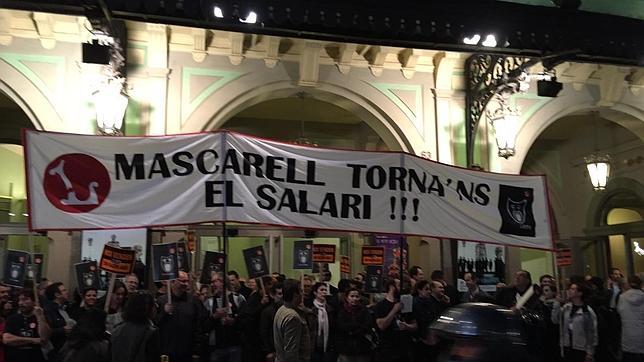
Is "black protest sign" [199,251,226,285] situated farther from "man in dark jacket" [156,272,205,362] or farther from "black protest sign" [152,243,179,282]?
"black protest sign" [152,243,179,282]

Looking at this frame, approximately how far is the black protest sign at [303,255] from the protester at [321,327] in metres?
0.79

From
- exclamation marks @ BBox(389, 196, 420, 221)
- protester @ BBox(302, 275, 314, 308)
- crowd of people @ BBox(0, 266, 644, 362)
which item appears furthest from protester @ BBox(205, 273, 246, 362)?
exclamation marks @ BBox(389, 196, 420, 221)

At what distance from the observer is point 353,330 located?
7.72 m

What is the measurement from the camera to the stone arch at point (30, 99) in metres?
9.88

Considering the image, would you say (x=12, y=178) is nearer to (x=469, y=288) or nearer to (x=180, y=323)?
(x=180, y=323)

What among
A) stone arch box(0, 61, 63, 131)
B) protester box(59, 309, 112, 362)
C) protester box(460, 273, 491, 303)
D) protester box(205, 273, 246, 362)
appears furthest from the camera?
protester box(460, 273, 491, 303)

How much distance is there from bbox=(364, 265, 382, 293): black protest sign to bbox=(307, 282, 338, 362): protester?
85cm

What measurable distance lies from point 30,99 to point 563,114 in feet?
29.6

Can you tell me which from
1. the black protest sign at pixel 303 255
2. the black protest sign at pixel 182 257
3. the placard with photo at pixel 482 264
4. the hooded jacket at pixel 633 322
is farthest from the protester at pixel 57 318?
the hooded jacket at pixel 633 322

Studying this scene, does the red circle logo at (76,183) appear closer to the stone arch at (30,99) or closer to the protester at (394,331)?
the protester at (394,331)

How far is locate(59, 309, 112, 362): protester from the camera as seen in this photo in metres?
4.99

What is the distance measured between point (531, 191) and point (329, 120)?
7.87 meters

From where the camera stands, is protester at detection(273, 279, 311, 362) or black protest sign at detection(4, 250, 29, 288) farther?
black protest sign at detection(4, 250, 29, 288)

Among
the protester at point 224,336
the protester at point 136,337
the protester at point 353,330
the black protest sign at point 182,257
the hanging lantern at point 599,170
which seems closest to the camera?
the protester at point 136,337
